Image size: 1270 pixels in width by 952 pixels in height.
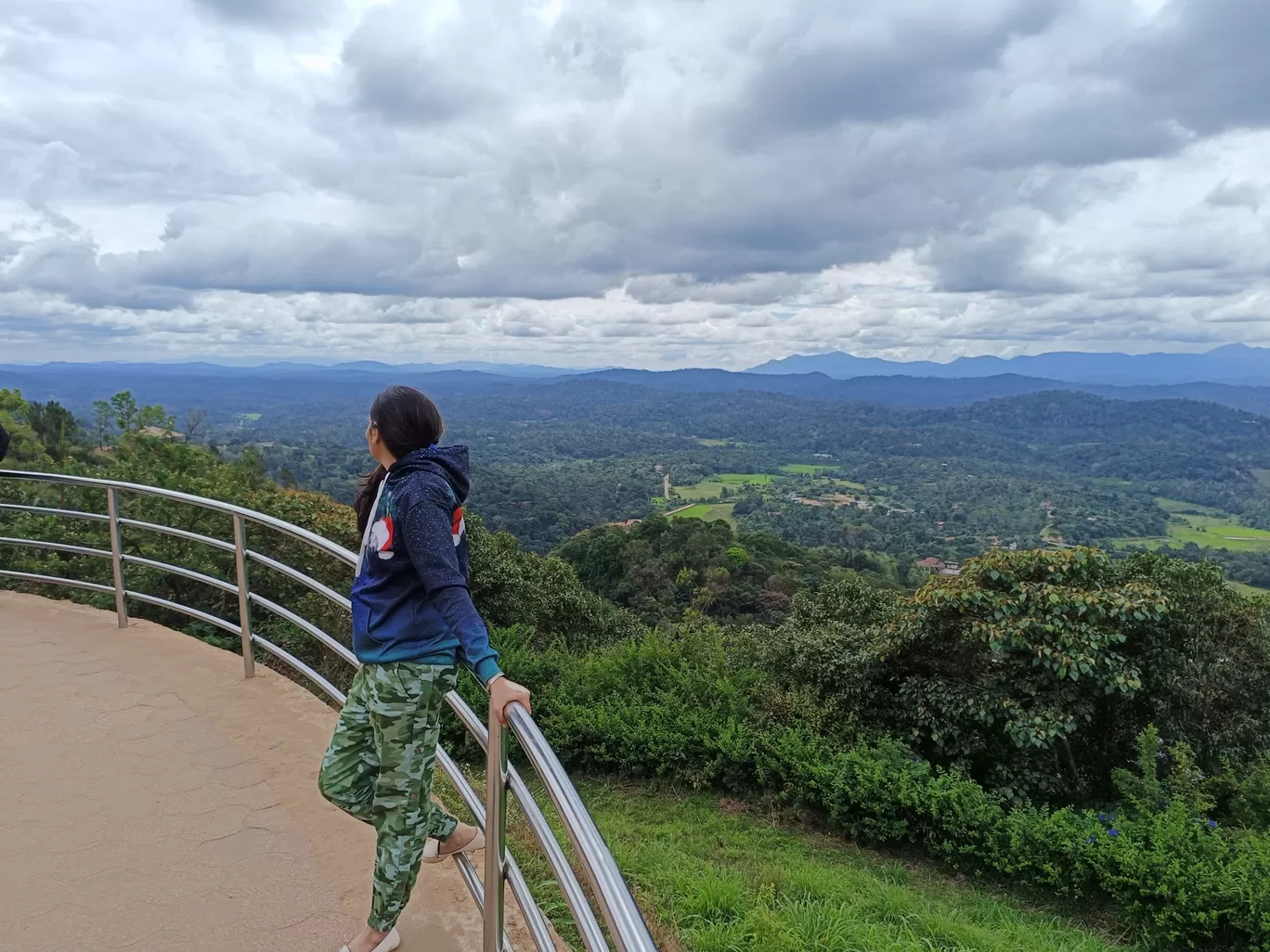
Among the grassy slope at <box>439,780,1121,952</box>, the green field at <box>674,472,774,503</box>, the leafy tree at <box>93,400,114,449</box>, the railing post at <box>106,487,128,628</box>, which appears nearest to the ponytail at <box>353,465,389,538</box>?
the grassy slope at <box>439,780,1121,952</box>

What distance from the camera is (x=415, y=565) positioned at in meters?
1.68

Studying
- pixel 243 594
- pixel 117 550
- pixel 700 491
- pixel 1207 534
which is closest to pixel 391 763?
pixel 243 594

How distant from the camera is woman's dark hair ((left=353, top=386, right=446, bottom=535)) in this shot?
5.83ft

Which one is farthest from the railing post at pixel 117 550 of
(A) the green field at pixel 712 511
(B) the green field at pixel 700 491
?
(B) the green field at pixel 700 491

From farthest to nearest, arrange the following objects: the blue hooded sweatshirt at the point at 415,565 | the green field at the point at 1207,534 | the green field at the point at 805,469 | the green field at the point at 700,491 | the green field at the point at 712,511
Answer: the green field at the point at 805,469 → the green field at the point at 700,491 → the green field at the point at 712,511 → the green field at the point at 1207,534 → the blue hooded sweatshirt at the point at 415,565

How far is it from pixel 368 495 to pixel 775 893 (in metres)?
2.91

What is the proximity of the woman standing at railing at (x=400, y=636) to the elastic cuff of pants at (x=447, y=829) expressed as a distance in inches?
4.1

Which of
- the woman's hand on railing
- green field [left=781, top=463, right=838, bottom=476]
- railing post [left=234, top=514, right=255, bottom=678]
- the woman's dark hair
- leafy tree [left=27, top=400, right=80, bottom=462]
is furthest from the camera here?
green field [left=781, top=463, right=838, bottom=476]

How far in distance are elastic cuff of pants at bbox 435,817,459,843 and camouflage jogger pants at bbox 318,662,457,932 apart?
0.44 ft

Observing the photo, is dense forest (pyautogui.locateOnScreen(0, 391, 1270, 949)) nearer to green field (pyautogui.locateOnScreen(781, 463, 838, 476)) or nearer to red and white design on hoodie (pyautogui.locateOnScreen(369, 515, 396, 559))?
red and white design on hoodie (pyautogui.locateOnScreen(369, 515, 396, 559))

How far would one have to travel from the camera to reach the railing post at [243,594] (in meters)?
3.33

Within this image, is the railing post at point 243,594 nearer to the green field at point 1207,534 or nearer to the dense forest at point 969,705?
the dense forest at point 969,705

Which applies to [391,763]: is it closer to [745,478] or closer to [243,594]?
[243,594]

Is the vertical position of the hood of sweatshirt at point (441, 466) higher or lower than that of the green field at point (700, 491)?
higher
